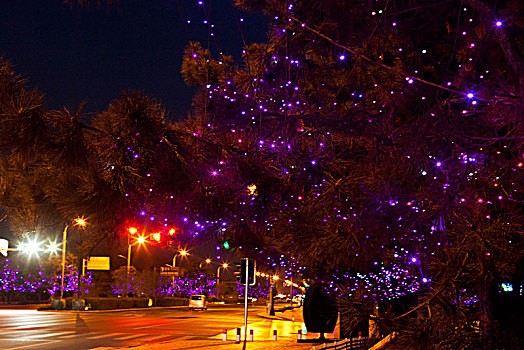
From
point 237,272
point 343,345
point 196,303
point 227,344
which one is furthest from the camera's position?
point 196,303

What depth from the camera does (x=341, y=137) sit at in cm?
670

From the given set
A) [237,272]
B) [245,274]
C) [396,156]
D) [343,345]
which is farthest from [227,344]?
[396,156]

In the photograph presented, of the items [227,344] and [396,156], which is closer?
[396,156]

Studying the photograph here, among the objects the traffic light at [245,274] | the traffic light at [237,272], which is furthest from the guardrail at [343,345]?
the traffic light at [237,272]

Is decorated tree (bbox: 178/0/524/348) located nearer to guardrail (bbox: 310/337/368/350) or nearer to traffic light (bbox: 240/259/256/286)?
guardrail (bbox: 310/337/368/350)

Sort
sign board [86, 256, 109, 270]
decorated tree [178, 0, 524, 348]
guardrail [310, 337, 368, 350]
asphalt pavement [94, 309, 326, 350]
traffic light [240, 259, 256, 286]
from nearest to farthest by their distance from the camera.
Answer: decorated tree [178, 0, 524, 348] < guardrail [310, 337, 368, 350] < traffic light [240, 259, 256, 286] < asphalt pavement [94, 309, 326, 350] < sign board [86, 256, 109, 270]

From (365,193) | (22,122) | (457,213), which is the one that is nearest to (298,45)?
(365,193)

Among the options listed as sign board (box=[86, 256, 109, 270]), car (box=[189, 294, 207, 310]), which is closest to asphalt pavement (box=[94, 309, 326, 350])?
car (box=[189, 294, 207, 310])

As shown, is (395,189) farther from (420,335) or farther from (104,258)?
(104,258)

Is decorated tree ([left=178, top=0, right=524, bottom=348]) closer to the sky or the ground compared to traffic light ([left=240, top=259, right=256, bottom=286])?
closer to the sky

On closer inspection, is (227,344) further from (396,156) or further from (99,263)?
(99,263)

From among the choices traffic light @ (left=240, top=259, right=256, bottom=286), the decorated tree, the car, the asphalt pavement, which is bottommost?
the car

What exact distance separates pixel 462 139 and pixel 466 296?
2.28m

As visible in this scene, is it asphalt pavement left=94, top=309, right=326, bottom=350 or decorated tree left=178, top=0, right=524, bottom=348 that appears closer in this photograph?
decorated tree left=178, top=0, right=524, bottom=348
